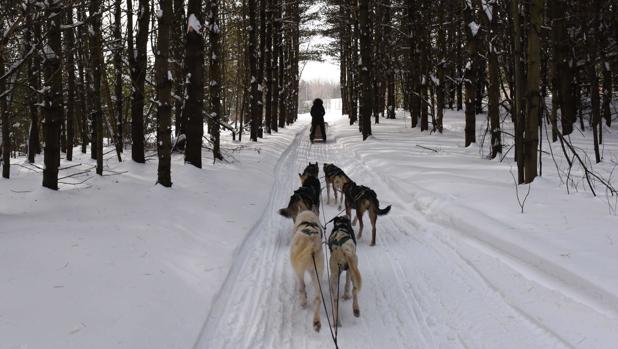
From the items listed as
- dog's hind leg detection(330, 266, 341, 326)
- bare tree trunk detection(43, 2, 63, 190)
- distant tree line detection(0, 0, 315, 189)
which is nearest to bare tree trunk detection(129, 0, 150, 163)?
distant tree line detection(0, 0, 315, 189)

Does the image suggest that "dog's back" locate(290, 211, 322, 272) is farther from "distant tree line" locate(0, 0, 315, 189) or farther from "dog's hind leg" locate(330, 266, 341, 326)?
"distant tree line" locate(0, 0, 315, 189)

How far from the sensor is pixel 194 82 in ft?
35.5

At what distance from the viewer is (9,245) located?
461cm

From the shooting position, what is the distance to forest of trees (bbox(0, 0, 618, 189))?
7.55 metres

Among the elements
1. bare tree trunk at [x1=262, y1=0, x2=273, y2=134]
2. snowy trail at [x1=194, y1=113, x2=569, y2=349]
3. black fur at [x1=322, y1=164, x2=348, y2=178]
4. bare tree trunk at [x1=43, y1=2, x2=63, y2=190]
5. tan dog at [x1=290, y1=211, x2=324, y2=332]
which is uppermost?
bare tree trunk at [x1=262, y1=0, x2=273, y2=134]

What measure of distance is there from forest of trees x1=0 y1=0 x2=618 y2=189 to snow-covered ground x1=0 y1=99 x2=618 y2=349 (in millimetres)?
1532

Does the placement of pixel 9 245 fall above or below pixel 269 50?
below

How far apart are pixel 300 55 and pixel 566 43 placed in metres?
29.2

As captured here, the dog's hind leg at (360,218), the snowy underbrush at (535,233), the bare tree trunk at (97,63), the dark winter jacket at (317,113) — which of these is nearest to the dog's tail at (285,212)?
the dog's hind leg at (360,218)

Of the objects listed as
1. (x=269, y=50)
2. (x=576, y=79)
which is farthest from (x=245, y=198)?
(x=576, y=79)

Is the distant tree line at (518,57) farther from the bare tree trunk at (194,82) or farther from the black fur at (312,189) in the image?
the bare tree trunk at (194,82)

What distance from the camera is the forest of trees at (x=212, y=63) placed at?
24.8ft

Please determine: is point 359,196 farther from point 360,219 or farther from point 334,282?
point 334,282

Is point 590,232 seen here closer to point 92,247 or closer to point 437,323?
point 437,323
